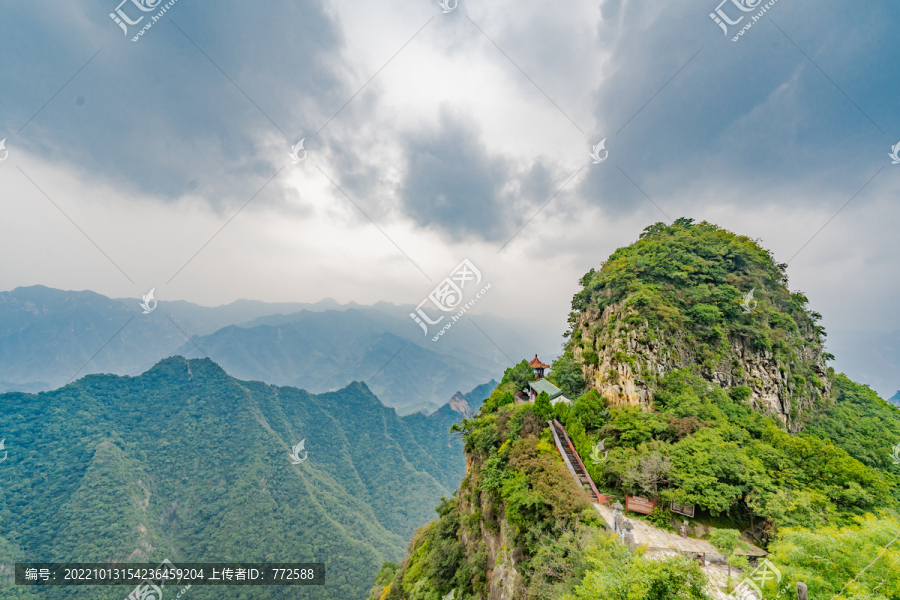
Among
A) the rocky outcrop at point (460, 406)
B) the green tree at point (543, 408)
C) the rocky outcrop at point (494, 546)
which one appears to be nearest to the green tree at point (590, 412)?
the green tree at point (543, 408)

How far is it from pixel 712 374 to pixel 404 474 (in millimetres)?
93635

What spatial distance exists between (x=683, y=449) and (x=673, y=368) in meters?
6.08

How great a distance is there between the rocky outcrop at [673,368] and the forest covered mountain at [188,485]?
54104mm

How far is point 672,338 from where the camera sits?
18516mm

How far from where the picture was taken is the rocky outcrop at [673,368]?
17656mm

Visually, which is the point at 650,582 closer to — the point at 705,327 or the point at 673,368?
the point at 673,368

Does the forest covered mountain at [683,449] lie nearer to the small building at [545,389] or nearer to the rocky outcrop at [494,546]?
the rocky outcrop at [494,546]

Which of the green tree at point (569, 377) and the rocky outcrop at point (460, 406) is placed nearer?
the green tree at point (569, 377)

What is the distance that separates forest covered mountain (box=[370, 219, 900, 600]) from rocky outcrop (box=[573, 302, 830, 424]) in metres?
0.09

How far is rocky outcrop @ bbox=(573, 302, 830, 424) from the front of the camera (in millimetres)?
17656

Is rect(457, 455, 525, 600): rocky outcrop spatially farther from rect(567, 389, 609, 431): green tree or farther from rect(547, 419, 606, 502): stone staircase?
rect(567, 389, 609, 431): green tree

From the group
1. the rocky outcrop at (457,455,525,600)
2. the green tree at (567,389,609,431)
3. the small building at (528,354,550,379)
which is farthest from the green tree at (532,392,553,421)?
the small building at (528,354,550,379)

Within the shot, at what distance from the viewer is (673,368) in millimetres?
18016

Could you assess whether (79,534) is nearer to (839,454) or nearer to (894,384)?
(839,454)
